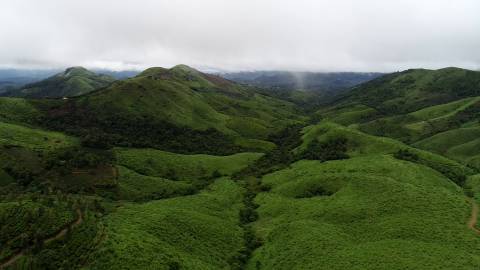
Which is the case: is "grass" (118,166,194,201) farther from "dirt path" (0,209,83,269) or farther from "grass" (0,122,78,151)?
"dirt path" (0,209,83,269)

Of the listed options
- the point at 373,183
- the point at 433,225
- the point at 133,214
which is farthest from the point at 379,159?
the point at 133,214

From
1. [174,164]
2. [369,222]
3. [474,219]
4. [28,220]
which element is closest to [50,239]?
[28,220]

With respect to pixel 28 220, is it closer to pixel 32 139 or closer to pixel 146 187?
pixel 146 187

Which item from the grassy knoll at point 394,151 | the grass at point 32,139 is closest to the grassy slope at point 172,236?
the grass at point 32,139

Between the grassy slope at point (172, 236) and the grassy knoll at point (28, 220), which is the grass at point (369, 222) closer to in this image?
the grassy slope at point (172, 236)

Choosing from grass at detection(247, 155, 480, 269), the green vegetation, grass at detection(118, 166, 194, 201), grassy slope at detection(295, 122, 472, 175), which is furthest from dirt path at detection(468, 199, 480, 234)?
grass at detection(118, 166, 194, 201)
